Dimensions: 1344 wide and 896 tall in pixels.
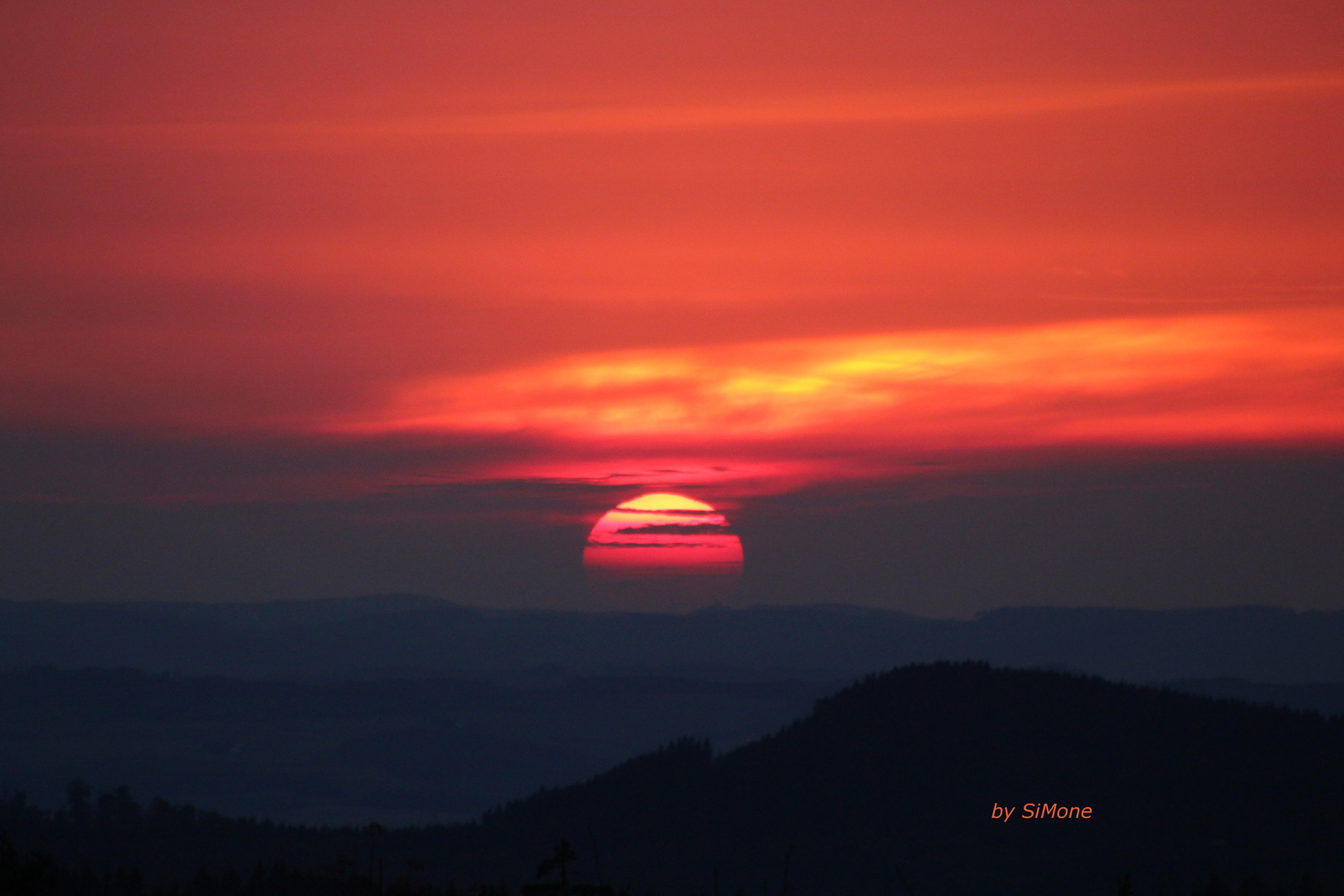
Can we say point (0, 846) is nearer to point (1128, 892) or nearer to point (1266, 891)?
point (1128, 892)

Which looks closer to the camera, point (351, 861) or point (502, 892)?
point (351, 861)

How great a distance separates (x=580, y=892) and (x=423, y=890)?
397 centimetres

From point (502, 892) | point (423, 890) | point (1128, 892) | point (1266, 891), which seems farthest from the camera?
point (1266, 891)

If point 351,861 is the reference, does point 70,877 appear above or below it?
below

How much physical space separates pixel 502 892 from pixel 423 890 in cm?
12349

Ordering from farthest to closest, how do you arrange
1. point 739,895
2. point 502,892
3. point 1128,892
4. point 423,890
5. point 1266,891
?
1. point 1266,891
2. point 502,892
3. point 739,895
4. point 423,890
5. point 1128,892

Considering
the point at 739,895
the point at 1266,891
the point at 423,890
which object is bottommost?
the point at 1266,891

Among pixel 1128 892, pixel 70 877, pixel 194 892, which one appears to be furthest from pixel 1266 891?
pixel 1128 892

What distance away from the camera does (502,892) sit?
133 metres

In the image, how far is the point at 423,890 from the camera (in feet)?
56.1

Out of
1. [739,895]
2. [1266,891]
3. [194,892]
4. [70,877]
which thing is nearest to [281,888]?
[194,892]

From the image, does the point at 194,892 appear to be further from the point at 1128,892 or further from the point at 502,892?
the point at 1128,892

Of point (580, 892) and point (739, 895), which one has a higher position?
point (580, 892)

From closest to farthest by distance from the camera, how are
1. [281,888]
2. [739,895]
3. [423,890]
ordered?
[423,890]
[739,895]
[281,888]
